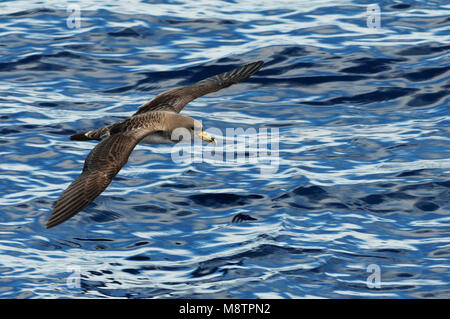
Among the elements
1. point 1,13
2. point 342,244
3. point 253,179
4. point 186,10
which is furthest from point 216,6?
point 342,244

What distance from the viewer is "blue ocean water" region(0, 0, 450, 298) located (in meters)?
10.2

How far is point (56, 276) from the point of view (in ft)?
33.0

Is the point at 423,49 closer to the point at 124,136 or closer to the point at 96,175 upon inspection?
the point at 124,136

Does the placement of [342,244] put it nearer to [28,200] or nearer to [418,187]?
[418,187]

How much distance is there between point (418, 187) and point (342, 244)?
186 cm

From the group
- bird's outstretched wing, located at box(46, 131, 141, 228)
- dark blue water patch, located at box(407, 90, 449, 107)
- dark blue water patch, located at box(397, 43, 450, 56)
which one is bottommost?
dark blue water patch, located at box(407, 90, 449, 107)

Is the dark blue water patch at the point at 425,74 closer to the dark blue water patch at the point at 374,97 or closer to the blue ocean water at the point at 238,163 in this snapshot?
the blue ocean water at the point at 238,163

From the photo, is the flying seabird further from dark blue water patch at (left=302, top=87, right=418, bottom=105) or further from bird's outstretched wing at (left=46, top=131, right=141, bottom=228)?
dark blue water patch at (left=302, top=87, right=418, bottom=105)

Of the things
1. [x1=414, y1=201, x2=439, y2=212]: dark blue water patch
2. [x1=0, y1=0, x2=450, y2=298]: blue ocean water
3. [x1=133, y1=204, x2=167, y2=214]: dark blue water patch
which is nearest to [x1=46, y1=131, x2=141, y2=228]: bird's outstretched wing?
[x1=0, y1=0, x2=450, y2=298]: blue ocean water

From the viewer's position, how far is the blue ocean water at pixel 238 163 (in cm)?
1016

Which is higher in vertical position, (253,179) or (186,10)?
(186,10)

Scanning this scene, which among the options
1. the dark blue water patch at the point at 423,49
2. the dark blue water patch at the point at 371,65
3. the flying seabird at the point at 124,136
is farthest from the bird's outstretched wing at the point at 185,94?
the dark blue water patch at the point at 423,49
